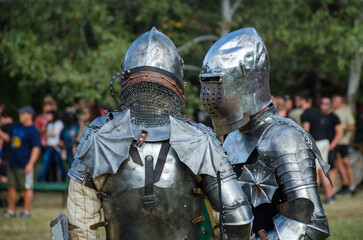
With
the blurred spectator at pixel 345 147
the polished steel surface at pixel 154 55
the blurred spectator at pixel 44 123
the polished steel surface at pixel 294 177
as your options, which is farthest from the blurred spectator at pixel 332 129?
the polished steel surface at pixel 154 55

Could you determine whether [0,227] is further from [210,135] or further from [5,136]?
[210,135]

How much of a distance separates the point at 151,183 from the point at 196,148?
31cm

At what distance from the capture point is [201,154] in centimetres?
324

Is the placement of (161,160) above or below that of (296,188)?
above

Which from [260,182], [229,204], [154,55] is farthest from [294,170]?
[154,55]

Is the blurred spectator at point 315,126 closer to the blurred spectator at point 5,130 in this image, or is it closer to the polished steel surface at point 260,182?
the blurred spectator at point 5,130

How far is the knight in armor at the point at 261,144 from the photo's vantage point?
11.4ft

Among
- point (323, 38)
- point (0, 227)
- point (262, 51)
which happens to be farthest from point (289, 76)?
point (262, 51)

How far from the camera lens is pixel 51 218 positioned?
32.1 ft

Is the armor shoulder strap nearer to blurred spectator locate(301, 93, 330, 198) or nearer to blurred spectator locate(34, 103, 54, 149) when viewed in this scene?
blurred spectator locate(301, 93, 330, 198)

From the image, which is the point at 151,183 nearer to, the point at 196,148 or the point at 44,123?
the point at 196,148

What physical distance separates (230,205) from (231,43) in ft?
3.91

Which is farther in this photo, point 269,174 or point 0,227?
point 0,227

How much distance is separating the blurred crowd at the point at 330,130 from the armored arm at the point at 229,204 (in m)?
6.56
